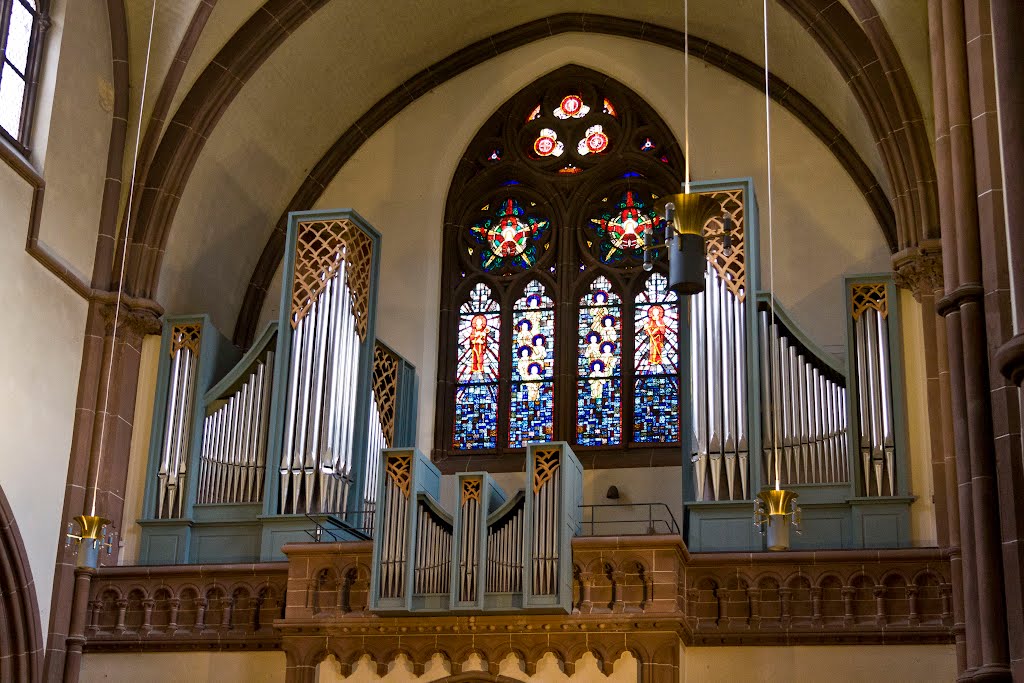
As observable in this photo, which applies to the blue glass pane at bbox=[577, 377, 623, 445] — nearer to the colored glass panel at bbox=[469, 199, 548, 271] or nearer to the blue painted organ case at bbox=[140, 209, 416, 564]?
the colored glass panel at bbox=[469, 199, 548, 271]

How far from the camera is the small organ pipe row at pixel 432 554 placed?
45.7 feet

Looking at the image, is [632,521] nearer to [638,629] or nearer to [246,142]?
[638,629]

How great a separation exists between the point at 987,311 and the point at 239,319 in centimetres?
1005

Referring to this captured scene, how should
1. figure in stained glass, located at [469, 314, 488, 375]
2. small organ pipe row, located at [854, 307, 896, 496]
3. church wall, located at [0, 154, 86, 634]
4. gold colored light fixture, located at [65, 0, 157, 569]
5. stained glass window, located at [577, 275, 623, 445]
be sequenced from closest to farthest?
gold colored light fixture, located at [65, 0, 157, 569]
church wall, located at [0, 154, 86, 634]
small organ pipe row, located at [854, 307, 896, 496]
stained glass window, located at [577, 275, 623, 445]
figure in stained glass, located at [469, 314, 488, 375]

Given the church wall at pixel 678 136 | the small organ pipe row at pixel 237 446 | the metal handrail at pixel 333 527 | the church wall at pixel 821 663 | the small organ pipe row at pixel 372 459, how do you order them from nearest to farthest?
the church wall at pixel 821 663, the metal handrail at pixel 333 527, the small organ pipe row at pixel 237 446, the small organ pipe row at pixel 372 459, the church wall at pixel 678 136

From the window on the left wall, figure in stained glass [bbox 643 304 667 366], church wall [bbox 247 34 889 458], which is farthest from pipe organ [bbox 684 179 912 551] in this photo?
the window on the left wall

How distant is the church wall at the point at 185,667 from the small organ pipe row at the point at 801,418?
510 centimetres

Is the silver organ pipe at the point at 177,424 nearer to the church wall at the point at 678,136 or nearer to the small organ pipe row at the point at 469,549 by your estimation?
the church wall at the point at 678,136

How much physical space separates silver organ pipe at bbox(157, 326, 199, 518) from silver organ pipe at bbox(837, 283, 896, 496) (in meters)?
6.60

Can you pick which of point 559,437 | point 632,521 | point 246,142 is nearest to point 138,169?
point 246,142

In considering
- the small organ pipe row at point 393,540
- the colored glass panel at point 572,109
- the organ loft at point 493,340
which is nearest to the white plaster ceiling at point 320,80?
the organ loft at point 493,340

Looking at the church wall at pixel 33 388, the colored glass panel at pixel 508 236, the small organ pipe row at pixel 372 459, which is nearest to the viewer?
the church wall at pixel 33 388

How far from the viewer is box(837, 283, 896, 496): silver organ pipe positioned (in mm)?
14539

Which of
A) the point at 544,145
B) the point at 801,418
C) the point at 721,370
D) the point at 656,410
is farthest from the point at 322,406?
the point at 544,145
